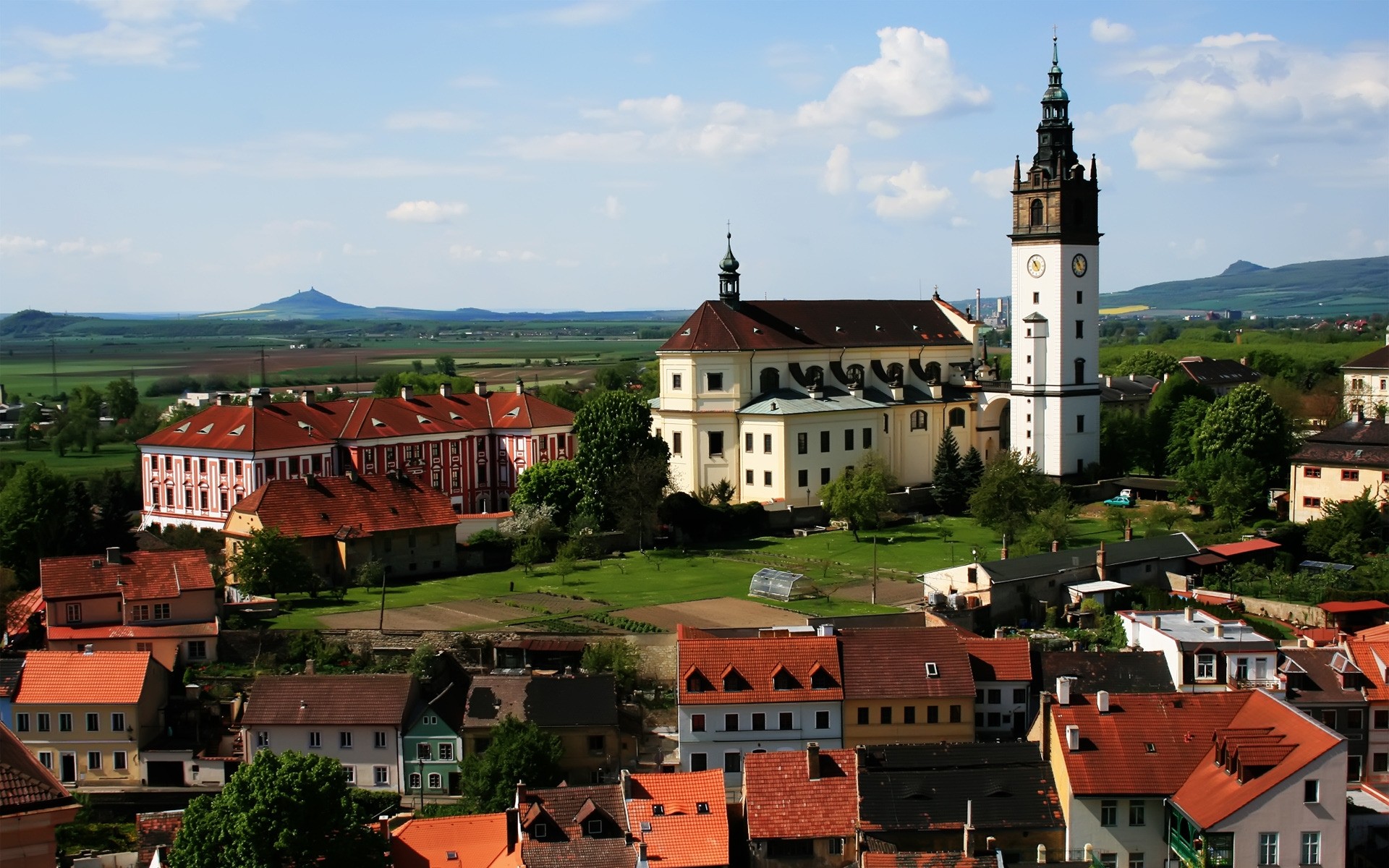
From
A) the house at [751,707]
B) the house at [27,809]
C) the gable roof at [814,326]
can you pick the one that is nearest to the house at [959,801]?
the house at [751,707]

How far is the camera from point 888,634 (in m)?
41.6

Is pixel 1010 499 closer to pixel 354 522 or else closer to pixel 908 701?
pixel 908 701

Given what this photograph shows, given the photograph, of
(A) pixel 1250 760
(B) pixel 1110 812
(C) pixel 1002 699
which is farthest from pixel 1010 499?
(A) pixel 1250 760

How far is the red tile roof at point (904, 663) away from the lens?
3994 centimetres

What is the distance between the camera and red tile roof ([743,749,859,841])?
3397 cm

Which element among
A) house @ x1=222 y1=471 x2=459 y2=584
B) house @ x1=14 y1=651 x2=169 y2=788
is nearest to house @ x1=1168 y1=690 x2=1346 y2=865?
house @ x1=14 y1=651 x2=169 y2=788

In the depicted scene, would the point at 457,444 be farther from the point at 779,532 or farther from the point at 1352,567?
the point at 1352,567

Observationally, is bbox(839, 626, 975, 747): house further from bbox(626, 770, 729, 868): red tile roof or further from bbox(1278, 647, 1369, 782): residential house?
bbox(1278, 647, 1369, 782): residential house

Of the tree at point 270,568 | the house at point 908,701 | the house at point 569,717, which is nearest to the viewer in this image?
the house at point 908,701

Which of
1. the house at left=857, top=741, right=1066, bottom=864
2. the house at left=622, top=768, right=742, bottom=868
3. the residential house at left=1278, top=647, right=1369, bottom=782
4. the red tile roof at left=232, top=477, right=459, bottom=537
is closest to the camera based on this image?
the house at left=622, top=768, right=742, bottom=868

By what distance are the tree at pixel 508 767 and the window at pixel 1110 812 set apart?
1271 cm

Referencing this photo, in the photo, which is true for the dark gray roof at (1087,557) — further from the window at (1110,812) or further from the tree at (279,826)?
the tree at (279,826)

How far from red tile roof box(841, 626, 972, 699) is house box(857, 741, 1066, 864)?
400cm

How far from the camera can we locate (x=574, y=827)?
34062 mm
